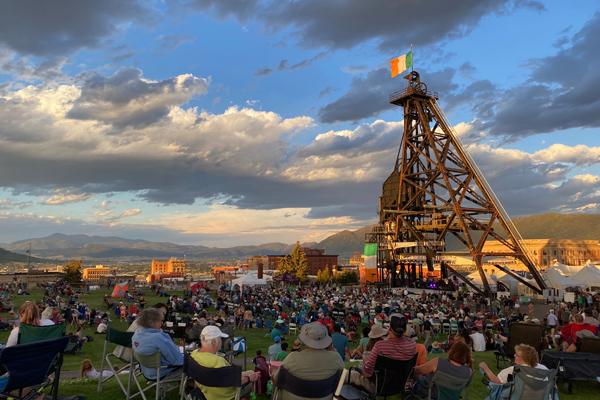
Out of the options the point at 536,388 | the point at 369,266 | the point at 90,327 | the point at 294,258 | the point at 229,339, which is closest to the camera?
the point at 536,388

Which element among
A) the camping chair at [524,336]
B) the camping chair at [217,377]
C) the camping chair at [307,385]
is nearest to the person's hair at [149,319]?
the camping chair at [217,377]

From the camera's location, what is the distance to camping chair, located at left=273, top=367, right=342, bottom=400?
5477mm

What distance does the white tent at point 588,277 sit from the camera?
34.1m

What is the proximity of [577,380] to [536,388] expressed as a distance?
4218mm

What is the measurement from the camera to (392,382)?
6.57 metres

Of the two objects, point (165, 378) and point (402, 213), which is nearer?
point (165, 378)

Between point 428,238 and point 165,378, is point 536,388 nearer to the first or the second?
point 165,378

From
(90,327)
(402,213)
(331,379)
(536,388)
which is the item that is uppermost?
(402,213)

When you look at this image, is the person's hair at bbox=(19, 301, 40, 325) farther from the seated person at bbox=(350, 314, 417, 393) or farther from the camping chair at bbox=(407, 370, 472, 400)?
the camping chair at bbox=(407, 370, 472, 400)

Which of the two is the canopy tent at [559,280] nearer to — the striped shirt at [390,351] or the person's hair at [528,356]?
the person's hair at [528,356]

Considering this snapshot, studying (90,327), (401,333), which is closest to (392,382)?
(401,333)

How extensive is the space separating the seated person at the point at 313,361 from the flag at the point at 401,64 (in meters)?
53.8

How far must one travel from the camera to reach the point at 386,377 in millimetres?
6520

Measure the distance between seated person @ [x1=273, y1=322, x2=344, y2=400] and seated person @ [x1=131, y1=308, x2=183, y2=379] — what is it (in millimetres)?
1856
